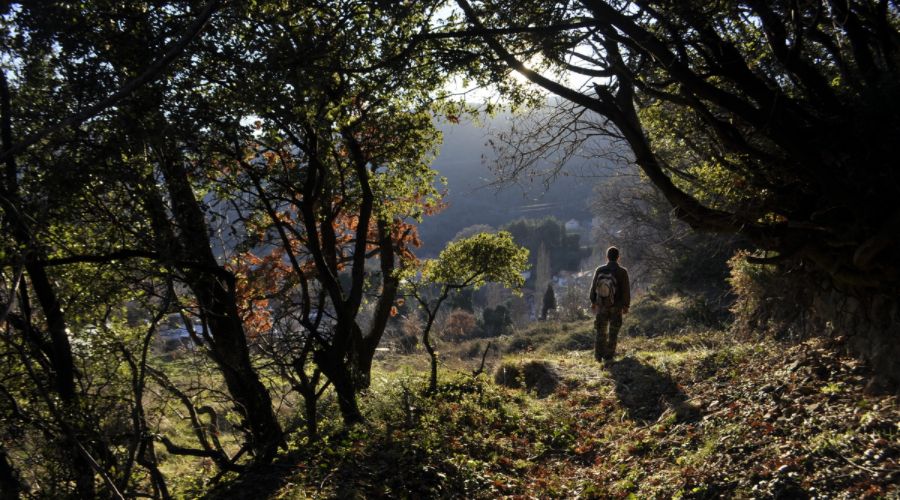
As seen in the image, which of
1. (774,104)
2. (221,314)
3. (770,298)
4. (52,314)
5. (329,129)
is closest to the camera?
(774,104)

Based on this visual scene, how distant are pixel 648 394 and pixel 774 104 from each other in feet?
14.0

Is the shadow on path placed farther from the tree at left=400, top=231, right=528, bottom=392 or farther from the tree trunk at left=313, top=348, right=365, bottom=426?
the tree trunk at left=313, top=348, right=365, bottom=426

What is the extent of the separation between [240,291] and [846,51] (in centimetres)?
831

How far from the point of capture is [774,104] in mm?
4305

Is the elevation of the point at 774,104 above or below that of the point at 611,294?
above

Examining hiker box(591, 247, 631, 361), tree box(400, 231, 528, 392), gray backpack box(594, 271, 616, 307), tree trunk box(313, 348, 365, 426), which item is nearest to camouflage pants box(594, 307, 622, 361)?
hiker box(591, 247, 631, 361)

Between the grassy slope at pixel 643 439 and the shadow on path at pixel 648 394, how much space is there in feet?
0.08

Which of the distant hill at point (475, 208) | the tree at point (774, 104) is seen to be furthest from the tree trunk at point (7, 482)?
the distant hill at point (475, 208)

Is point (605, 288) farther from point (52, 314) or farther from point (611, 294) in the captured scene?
point (52, 314)

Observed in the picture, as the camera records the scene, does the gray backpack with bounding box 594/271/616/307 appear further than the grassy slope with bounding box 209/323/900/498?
Yes

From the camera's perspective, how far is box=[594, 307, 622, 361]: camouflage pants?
32.1 feet

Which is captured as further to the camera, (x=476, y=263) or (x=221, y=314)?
(x=476, y=263)

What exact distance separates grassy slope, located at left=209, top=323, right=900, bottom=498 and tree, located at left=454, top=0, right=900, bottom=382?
88 centimetres

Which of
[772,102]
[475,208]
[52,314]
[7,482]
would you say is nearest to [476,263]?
[772,102]
